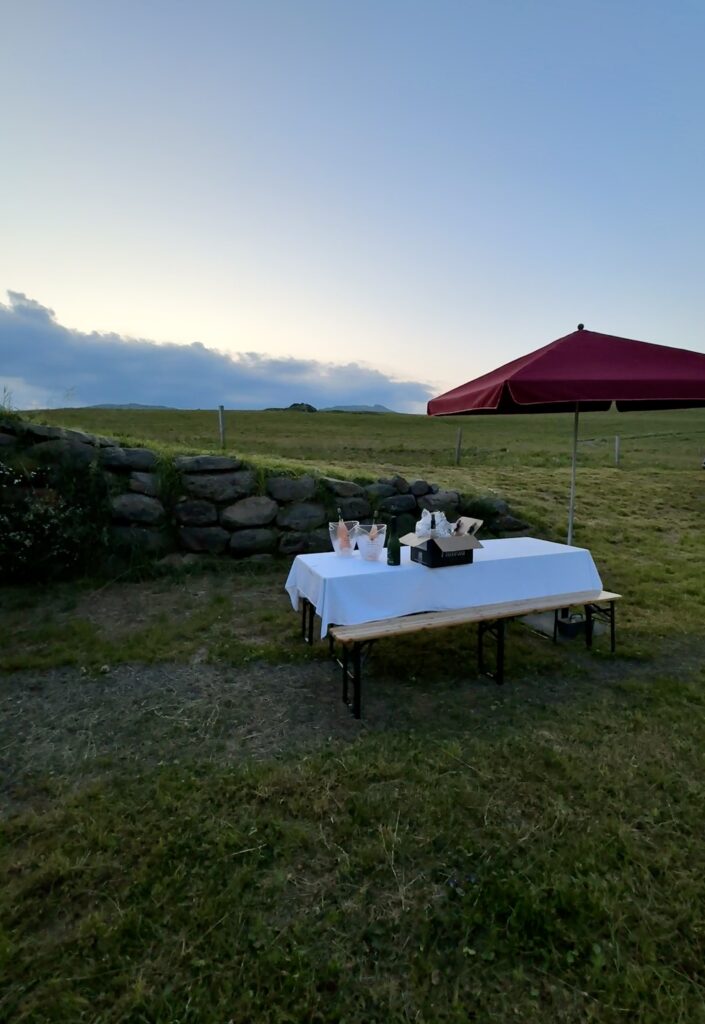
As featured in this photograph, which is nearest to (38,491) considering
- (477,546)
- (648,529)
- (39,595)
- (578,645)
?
(39,595)

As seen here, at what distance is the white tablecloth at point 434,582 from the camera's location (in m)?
3.43

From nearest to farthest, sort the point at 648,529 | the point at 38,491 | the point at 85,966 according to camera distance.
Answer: the point at 85,966 < the point at 38,491 < the point at 648,529

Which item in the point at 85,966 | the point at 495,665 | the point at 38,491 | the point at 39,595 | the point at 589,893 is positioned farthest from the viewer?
the point at 38,491

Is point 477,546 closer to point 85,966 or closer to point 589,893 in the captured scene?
point 589,893

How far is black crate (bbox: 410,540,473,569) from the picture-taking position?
362cm

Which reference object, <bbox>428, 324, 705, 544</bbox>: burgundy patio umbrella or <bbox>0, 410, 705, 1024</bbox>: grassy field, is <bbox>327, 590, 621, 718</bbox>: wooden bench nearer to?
<bbox>0, 410, 705, 1024</bbox>: grassy field

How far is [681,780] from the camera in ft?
8.89

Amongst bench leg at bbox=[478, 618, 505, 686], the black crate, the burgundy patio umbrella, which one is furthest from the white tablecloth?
the burgundy patio umbrella

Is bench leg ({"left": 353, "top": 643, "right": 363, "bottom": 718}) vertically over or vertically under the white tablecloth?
under

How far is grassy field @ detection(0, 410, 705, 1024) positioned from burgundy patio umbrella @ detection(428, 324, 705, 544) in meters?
1.88

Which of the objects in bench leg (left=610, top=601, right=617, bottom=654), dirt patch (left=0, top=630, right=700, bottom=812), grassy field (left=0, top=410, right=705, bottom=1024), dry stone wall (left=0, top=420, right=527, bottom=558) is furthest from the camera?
dry stone wall (left=0, top=420, right=527, bottom=558)

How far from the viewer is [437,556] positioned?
3.62 m

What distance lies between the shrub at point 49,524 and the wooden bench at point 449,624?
128 inches

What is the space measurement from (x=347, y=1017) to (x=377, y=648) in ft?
8.84
